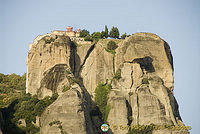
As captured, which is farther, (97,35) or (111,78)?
(97,35)

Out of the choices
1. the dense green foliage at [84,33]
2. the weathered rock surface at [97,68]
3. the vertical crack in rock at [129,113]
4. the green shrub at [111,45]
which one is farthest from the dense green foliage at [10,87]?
the vertical crack in rock at [129,113]

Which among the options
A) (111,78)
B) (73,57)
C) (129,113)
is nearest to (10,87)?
(73,57)

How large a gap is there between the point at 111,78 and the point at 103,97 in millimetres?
5505

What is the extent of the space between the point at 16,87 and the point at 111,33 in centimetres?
2586

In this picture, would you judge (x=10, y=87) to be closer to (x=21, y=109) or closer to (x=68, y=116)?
(x=21, y=109)

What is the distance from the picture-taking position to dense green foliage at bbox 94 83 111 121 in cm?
6236

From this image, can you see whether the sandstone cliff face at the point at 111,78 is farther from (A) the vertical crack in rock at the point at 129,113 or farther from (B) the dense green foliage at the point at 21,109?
(B) the dense green foliage at the point at 21,109

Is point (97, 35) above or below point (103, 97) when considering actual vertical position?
above

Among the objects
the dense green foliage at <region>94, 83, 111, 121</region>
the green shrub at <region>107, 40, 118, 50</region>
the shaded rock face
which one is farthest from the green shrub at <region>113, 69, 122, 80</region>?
the shaded rock face

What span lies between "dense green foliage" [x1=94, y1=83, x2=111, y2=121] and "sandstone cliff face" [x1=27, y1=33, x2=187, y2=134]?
88cm

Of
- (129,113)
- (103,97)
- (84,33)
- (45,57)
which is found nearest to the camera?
(129,113)

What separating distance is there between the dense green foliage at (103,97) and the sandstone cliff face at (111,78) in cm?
88

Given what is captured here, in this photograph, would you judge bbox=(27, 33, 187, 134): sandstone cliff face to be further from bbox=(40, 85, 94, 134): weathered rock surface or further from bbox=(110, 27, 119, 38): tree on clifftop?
bbox=(110, 27, 119, 38): tree on clifftop

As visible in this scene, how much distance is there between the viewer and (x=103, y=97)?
215ft
